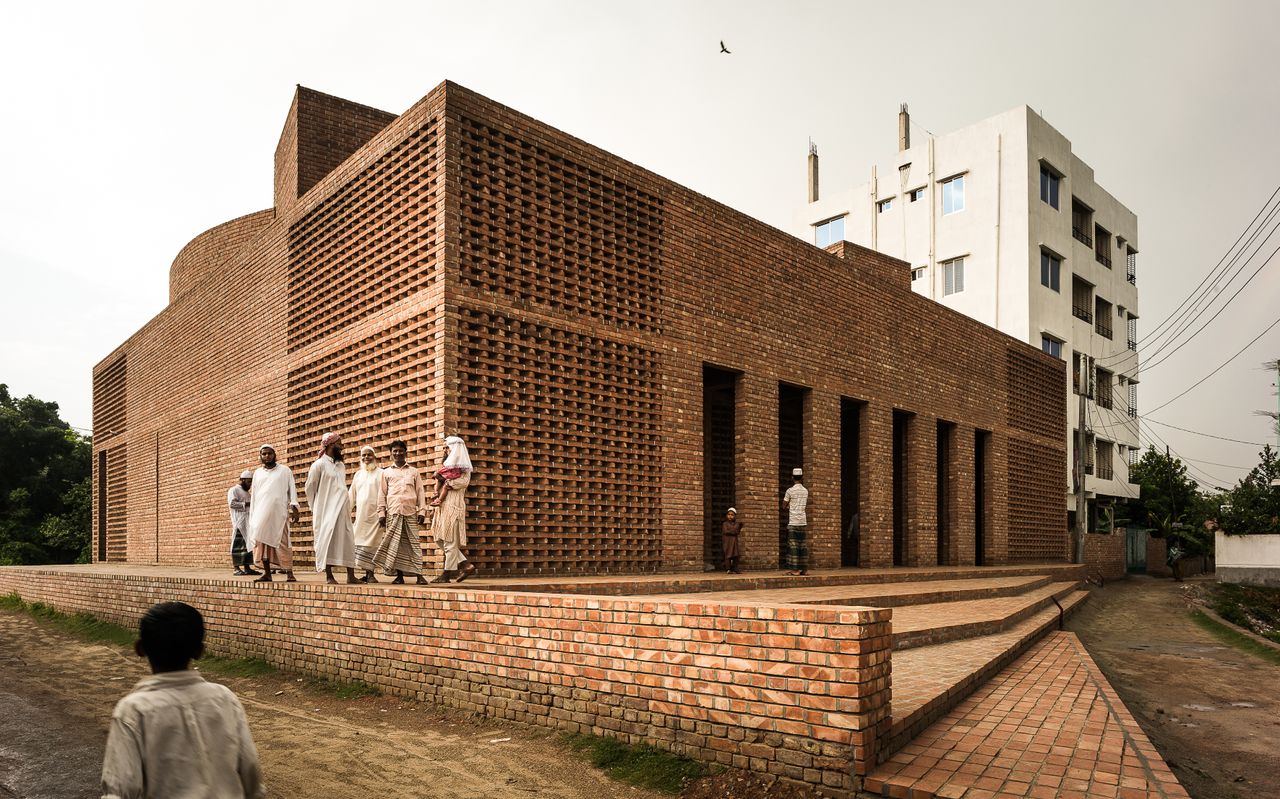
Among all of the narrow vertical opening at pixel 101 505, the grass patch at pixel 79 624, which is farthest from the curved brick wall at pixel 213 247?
the grass patch at pixel 79 624

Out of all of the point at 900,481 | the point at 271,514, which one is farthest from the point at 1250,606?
the point at 271,514

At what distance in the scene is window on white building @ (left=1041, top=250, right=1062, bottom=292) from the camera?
32.0 m

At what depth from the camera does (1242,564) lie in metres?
24.6

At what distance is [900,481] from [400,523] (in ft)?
46.7

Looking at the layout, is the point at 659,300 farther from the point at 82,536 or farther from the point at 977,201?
the point at 82,536

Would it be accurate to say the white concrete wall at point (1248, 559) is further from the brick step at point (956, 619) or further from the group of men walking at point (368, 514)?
the group of men walking at point (368, 514)

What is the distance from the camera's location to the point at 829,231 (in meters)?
40.4

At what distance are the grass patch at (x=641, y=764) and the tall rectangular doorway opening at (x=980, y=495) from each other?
57.5 feet

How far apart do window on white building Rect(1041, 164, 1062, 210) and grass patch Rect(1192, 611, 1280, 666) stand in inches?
804

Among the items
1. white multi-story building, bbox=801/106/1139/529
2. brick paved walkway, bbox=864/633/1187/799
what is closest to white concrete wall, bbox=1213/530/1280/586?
white multi-story building, bbox=801/106/1139/529

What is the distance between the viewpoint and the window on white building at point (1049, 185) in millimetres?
32375

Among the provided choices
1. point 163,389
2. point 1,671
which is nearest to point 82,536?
point 163,389

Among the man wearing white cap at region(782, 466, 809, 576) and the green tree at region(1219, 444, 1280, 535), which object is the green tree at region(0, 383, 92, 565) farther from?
the green tree at region(1219, 444, 1280, 535)

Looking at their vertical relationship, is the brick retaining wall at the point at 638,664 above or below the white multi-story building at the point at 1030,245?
below
